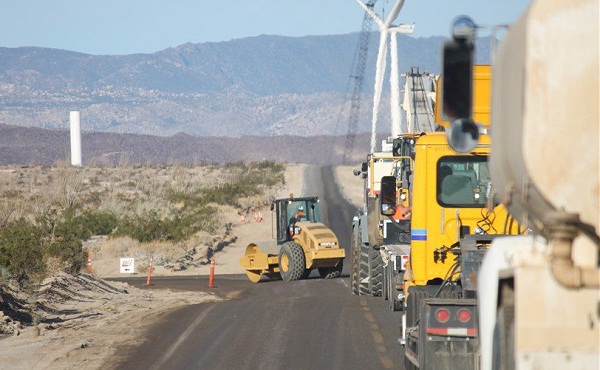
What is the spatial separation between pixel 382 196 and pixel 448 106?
9143 millimetres

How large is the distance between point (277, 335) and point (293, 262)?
43.6ft

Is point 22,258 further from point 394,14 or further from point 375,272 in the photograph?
point 394,14

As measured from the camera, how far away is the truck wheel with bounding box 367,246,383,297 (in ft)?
78.3

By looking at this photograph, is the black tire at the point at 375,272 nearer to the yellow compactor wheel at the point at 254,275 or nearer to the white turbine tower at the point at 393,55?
the yellow compactor wheel at the point at 254,275

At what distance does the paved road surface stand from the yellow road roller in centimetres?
311

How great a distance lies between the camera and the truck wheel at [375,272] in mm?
23875

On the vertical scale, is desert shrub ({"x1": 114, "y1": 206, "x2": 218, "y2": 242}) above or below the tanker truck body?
below

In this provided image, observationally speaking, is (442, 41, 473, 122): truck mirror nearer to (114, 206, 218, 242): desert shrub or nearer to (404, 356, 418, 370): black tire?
(404, 356, 418, 370): black tire

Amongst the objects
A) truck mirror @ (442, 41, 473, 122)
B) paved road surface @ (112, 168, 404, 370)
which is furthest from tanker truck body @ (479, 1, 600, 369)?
paved road surface @ (112, 168, 404, 370)

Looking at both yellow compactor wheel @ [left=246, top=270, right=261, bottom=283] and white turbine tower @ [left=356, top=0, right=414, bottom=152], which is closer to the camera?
yellow compactor wheel @ [left=246, top=270, right=261, bottom=283]

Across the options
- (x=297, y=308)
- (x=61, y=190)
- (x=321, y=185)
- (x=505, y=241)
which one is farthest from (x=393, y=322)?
(x=321, y=185)

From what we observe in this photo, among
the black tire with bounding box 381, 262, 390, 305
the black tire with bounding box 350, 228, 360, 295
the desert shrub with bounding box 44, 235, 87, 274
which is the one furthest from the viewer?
the desert shrub with bounding box 44, 235, 87, 274

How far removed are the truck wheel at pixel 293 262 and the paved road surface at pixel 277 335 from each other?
2.96 metres

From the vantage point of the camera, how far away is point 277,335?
60.6ft
